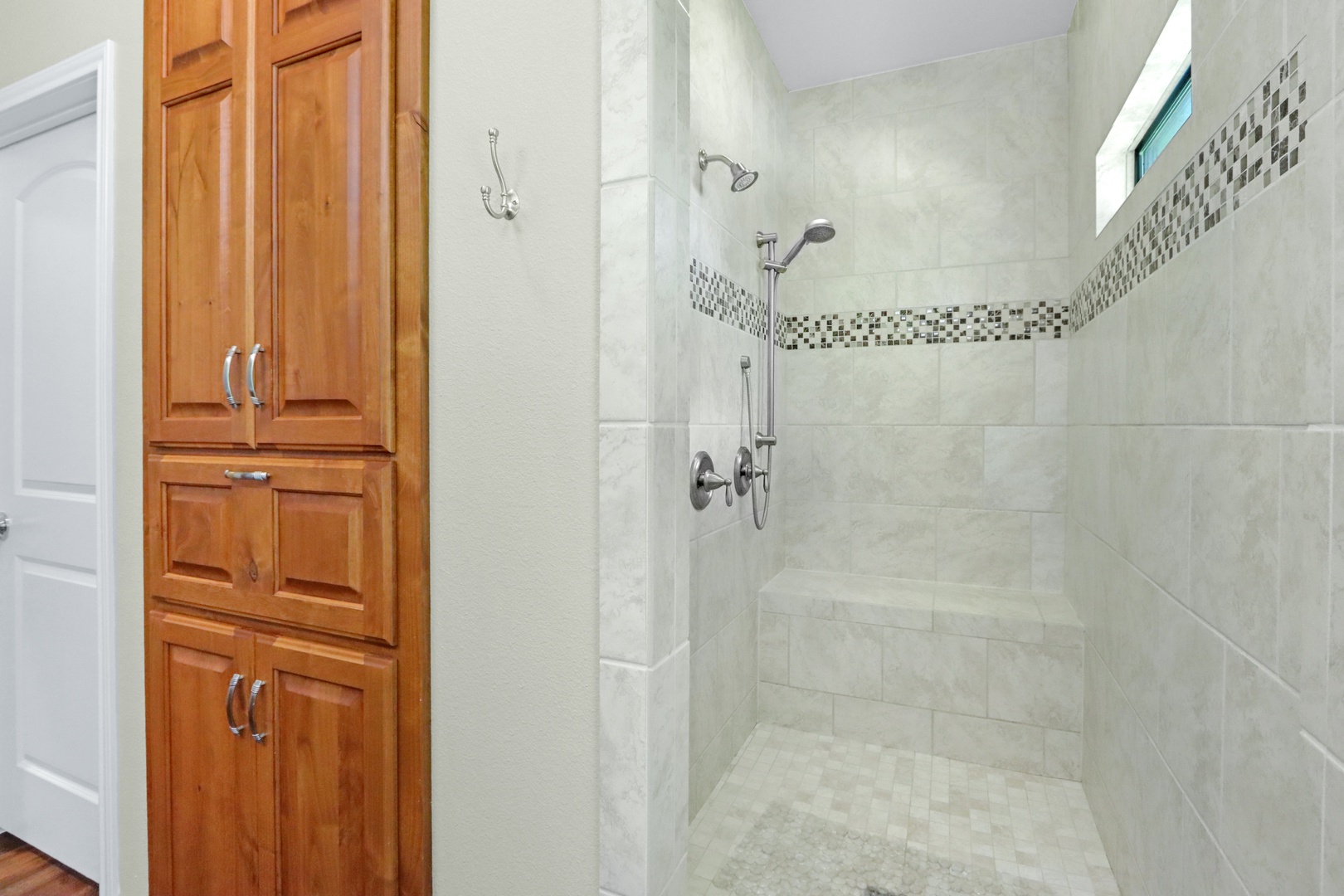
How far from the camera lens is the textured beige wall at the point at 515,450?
860 mm

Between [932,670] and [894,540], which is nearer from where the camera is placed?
[932,670]

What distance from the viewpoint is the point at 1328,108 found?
0.67m

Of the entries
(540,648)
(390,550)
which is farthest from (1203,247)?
(390,550)

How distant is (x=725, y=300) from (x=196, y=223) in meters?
1.42

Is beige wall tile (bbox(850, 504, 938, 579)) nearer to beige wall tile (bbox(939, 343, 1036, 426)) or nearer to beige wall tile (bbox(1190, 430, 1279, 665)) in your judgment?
beige wall tile (bbox(939, 343, 1036, 426))

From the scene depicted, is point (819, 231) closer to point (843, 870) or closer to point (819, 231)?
point (819, 231)

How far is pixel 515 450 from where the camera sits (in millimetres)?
916

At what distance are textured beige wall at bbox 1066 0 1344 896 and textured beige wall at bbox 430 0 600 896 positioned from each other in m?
0.86

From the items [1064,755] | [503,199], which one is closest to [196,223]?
[503,199]

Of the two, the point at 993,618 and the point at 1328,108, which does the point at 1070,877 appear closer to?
the point at 993,618

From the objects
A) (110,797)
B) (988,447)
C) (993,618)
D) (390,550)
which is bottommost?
(110,797)

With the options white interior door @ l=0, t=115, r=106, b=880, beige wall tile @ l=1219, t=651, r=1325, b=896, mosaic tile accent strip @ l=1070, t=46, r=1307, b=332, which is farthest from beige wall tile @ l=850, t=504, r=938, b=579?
white interior door @ l=0, t=115, r=106, b=880

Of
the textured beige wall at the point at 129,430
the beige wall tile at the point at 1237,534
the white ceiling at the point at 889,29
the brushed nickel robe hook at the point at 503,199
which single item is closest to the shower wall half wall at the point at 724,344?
the white ceiling at the point at 889,29

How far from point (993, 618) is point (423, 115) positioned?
2.29m
